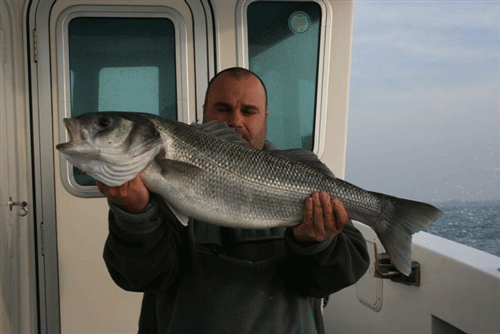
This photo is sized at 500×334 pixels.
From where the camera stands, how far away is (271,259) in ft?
9.74

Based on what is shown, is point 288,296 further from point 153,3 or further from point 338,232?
point 153,3

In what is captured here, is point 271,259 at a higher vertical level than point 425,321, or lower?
higher

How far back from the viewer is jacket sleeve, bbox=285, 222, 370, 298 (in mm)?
2826

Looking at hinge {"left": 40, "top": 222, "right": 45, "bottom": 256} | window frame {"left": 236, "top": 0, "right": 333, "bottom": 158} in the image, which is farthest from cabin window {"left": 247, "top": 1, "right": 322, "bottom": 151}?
hinge {"left": 40, "top": 222, "right": 45, "bottom": 256}

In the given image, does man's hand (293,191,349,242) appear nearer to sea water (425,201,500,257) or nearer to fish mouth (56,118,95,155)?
fish mouth (56,118,95,155)

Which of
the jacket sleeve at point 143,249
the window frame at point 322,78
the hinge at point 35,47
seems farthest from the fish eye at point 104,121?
the window frame at point 322,78

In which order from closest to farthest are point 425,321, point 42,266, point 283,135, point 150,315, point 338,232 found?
point 338,232
point 150,315
point 425,321
point 42,266
point 283,135

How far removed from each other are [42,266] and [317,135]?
2081mm

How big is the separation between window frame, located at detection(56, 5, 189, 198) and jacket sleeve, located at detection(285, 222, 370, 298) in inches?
95.7

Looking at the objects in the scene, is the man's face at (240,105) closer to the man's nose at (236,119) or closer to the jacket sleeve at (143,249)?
the man's nose at (236,119)

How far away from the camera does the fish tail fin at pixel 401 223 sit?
2.88 m

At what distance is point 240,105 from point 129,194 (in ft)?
2.76

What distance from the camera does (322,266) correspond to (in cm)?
285

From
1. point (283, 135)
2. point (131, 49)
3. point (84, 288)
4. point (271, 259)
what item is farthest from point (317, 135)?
point (271, 259)
